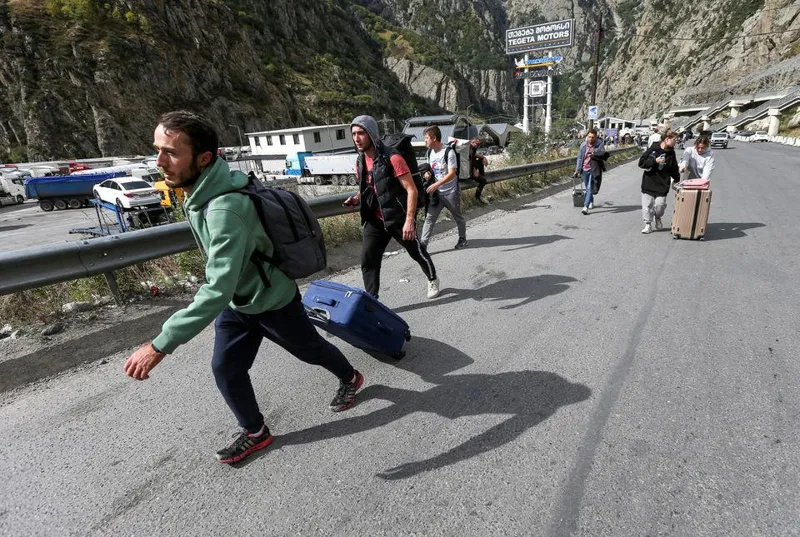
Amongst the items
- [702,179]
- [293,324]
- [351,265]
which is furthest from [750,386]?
[702,179]

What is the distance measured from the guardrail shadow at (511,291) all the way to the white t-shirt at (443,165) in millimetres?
1810

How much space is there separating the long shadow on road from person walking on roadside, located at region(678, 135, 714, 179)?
552 centimetres

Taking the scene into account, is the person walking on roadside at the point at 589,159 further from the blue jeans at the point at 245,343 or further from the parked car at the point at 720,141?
the parked car at the point at 720,141

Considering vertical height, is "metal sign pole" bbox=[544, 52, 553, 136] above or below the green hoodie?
above

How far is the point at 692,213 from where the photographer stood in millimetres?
6137

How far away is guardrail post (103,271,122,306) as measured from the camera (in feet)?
13.5

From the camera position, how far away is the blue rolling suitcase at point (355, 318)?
9.32ft

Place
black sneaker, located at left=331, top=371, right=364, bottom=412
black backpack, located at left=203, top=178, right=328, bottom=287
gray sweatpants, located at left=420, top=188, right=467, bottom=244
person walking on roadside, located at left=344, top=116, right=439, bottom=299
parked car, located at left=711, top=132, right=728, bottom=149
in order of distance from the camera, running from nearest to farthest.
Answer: black backpack, located at left=203, top=178, right=328, bottom=287 < black sneaker, located at left=331, top=371, right=364, bottom=412 < person walking on roadside, located at left=344, top=116, right=439, bottom=299 < gray sweatpants, located at left=420, top=188, right=467, bottom=244 < parked car, located at left=711, top=132, right=728, bottom=149

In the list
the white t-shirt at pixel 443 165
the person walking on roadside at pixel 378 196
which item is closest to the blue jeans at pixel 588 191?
the white t-shirt at pixel 443 165

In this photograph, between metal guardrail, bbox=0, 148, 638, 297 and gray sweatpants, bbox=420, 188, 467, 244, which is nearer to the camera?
metal guardrail, bbox=0, 148, 638, 297

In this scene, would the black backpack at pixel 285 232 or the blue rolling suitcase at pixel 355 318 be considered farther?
the blue rolling suitcase at pixel 355 318

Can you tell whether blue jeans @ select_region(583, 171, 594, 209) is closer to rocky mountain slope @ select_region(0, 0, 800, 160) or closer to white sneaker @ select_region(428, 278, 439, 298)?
white sneaker @ select_region(428, 278, 439, 298)

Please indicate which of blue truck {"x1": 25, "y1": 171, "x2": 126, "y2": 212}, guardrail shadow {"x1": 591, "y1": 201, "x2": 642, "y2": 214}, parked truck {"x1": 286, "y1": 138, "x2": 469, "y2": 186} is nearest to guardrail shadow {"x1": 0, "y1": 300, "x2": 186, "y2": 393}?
guardrail shadow {"x1": 591, "y1": 201, "x2": 642, "y2": 214}

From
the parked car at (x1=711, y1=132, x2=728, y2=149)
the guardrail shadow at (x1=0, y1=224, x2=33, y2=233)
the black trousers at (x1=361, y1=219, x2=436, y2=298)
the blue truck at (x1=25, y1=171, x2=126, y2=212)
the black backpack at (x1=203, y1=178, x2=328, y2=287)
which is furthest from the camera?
the parked car at (x1=711, y1=132, x2=728, y2=149)
